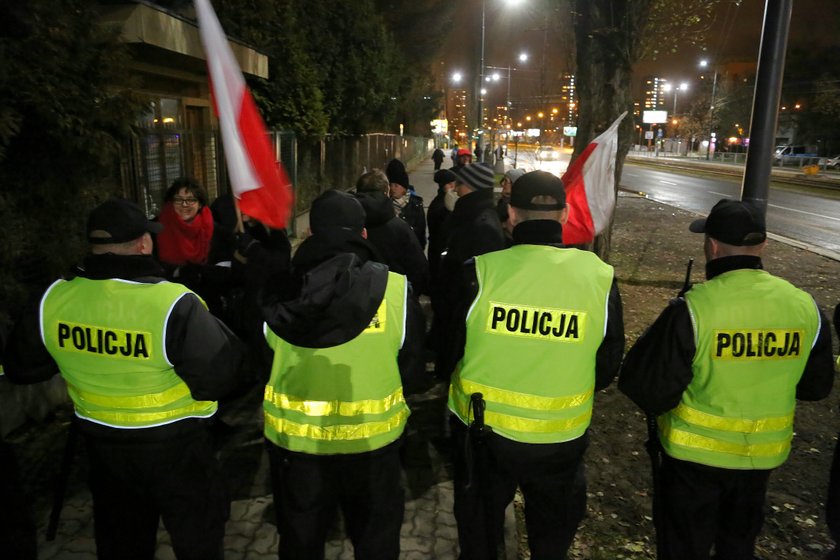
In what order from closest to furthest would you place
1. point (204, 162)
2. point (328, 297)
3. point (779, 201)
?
point (328, 297), point (204, 162), point (779, 201)

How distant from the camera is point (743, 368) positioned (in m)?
2.46

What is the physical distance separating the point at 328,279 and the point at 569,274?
96 centimetres

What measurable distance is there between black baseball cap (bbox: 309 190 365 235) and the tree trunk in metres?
6.62

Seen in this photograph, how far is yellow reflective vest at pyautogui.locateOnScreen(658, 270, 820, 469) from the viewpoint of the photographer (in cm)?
243

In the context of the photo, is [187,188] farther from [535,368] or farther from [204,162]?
[204,162]

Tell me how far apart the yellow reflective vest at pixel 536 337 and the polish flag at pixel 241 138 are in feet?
3.35

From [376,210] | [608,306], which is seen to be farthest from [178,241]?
[608,306]

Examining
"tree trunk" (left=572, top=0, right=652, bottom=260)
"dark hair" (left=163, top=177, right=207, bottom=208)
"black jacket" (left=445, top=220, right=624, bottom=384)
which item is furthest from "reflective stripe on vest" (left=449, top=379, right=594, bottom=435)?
"tree trunk" (left=572, top=0, right=652, bottom=260)

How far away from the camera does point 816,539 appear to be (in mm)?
3441

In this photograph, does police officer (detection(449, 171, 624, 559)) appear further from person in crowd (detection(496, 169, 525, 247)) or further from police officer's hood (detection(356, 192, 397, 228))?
person in crowd (detection(496, 169, 525, 247))

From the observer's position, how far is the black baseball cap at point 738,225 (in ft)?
8.29

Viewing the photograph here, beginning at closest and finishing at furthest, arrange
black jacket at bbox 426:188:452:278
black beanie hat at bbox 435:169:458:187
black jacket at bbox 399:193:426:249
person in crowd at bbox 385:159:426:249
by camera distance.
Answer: black jacket at bbox 426:188:452:278 < person in crowd at bbox 385:159:426:249 < black beanie hat at bbox 435:169:458:187 < black jacket at bbox 399:193:426:249

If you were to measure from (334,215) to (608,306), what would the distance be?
1185 millimetres

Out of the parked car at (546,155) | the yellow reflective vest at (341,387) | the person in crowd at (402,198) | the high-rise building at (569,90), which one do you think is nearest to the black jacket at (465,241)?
the yellow reflective vest at (341,387)
